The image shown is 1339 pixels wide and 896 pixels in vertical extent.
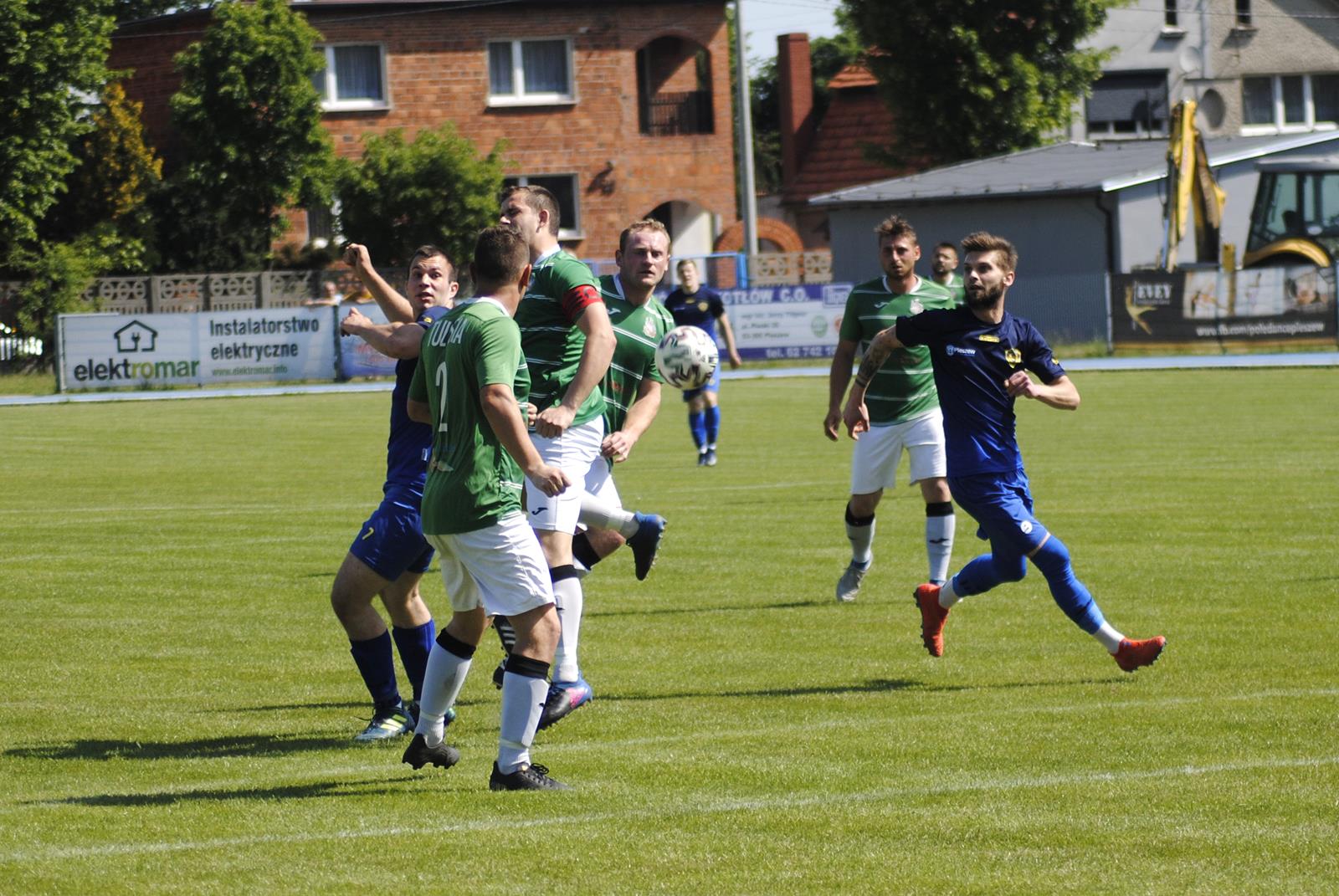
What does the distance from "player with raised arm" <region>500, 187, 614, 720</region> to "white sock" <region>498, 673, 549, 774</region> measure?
0.97 meters

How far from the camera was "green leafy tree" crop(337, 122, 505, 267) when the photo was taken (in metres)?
43.5

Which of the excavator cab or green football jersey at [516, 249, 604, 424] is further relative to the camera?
the excavator cab

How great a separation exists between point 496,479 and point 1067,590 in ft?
10.7

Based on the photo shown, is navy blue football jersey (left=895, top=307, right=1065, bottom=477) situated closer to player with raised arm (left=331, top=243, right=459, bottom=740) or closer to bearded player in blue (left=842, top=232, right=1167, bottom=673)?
bearded player in blue (left=842, top=232, right=1167, bottom=673)

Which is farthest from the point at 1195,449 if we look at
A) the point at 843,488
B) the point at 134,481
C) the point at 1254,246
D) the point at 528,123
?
the point at 528,123

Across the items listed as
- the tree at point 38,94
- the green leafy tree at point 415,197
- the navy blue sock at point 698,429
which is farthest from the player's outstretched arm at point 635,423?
the green leafy tree at point 415,197

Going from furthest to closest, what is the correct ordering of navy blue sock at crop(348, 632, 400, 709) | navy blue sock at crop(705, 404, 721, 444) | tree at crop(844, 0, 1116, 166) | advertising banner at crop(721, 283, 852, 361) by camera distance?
tree at crop(844, 0, 1116, 166) < advertising banner at crop(721, 283, 852, 361) < navy blue sock at crop(705, 404, 721, 444) < navy blue sock at crop(348, 632, 400, 709)

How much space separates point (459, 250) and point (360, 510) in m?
28.7

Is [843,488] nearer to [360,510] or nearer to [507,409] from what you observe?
[360,510]

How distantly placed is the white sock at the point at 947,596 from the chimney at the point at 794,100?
55.0m

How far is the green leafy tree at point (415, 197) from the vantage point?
1714 inches

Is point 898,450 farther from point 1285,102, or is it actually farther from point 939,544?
point 1285,102

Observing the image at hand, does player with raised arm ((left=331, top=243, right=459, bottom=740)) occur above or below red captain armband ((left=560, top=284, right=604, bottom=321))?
below

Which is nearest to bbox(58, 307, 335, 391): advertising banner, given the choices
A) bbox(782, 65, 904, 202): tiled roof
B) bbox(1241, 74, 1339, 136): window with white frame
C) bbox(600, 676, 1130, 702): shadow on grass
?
bbox(600, 676, 1130, 702): shadow on grass
